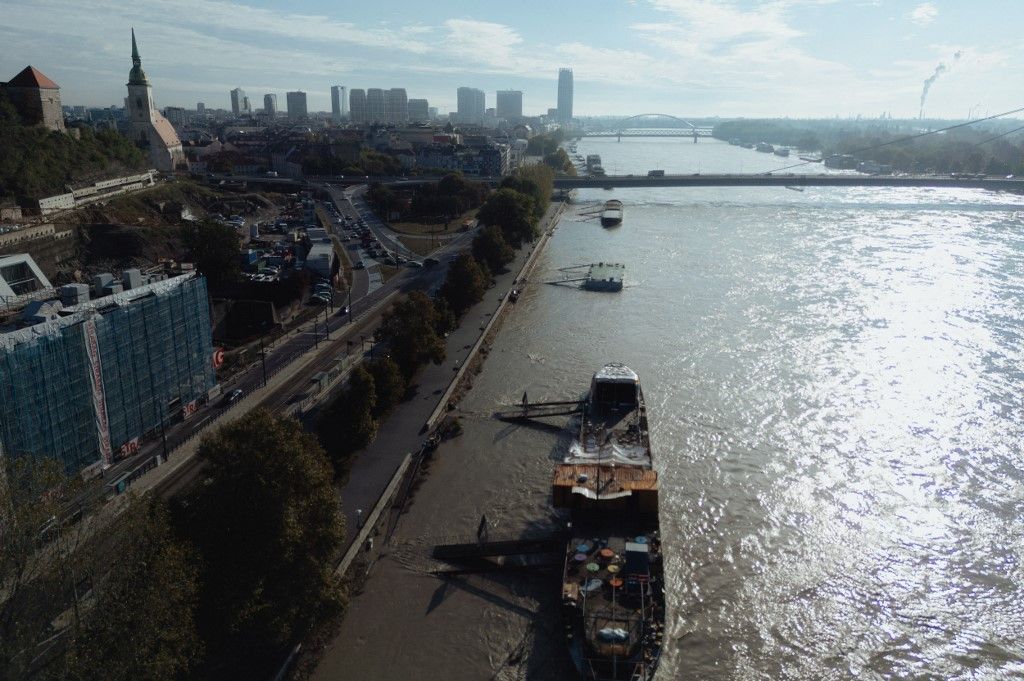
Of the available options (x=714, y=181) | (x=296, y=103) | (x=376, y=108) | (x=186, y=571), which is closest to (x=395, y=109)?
(x=376, y=108)

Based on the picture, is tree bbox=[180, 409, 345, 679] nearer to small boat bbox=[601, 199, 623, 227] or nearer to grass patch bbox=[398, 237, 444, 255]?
grass patch bbox=[398, 237, 444, 255]

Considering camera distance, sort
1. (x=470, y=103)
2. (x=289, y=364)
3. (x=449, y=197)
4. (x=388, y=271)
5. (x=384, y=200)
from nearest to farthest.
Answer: (x=289, y=364) < (x=388, y=271) < (x=384, y=200) < (x=449, y=197) < (x=470, y=103)

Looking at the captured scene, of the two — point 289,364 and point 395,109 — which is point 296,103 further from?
point 289,364

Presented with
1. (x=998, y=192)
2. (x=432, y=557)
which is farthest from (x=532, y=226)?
(x=998, y=192)

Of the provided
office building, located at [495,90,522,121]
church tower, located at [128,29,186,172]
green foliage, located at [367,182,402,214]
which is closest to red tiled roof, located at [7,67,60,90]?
church tower, located at [128,29,186,172]

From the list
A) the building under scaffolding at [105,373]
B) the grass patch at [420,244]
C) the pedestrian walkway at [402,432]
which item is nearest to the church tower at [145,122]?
the grass patch at [420,244]
